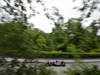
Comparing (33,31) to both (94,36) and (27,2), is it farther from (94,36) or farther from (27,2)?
(94,36)

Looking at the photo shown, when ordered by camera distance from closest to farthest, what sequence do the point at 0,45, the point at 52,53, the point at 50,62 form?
the point at 0,45
the point at 52,53
the point at 50,62

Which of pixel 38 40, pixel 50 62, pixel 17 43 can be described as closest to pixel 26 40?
pixel 17 43

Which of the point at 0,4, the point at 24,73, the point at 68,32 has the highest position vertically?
the point at 0,4

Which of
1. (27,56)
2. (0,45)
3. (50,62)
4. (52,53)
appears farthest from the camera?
(50,62)

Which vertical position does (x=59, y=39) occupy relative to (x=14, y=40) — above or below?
above

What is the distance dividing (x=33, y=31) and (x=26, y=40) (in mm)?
712

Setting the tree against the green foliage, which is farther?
the green foliage

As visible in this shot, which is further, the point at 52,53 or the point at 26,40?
the point at 52,53

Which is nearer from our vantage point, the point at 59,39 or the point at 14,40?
the point at 14,40

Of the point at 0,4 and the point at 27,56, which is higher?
the point at 0,4

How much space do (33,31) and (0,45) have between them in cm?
141

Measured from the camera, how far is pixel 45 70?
8.66 m

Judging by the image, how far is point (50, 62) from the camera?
9.43m

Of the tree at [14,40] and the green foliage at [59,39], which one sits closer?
the tree at [14,40]
